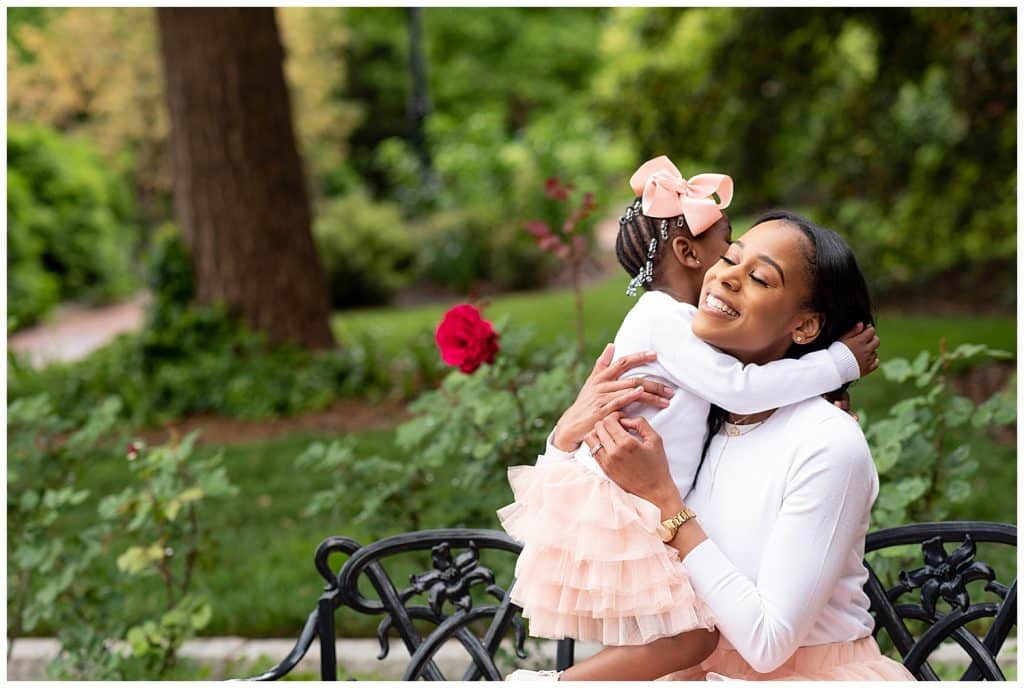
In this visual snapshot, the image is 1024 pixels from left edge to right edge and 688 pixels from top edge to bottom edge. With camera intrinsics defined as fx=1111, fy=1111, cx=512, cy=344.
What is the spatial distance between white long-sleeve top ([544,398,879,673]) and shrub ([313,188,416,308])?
12.5m

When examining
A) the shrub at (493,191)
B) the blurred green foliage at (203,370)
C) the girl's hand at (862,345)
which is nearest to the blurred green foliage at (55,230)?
the shrub at (493,191)

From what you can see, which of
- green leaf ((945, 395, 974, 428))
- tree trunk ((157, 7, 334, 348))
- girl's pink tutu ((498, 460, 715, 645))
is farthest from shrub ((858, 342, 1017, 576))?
tree trunk ((157, 7, 334, 348))

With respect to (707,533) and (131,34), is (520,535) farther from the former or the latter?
(131,34)

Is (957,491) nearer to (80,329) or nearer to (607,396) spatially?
(607,396)

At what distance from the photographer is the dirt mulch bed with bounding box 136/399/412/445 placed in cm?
730

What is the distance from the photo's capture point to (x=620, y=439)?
189 centimetres

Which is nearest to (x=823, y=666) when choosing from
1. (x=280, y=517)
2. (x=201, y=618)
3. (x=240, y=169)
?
(x=201, y=618)

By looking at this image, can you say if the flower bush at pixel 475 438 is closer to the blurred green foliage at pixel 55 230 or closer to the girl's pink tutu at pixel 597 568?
the girl's pink tutu at pixel 597 568

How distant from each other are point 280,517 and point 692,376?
4.15m

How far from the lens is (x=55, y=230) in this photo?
15.3m

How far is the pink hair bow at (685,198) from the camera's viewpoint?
199 centimetres

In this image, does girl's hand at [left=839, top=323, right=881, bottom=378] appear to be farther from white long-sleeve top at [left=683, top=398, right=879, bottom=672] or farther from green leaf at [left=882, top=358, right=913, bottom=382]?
green leaf at [left=882, top=358, right=913, bottom=382]

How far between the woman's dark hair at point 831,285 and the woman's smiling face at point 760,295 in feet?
0.04

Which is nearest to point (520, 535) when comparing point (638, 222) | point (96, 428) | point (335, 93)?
point (638, 222)
